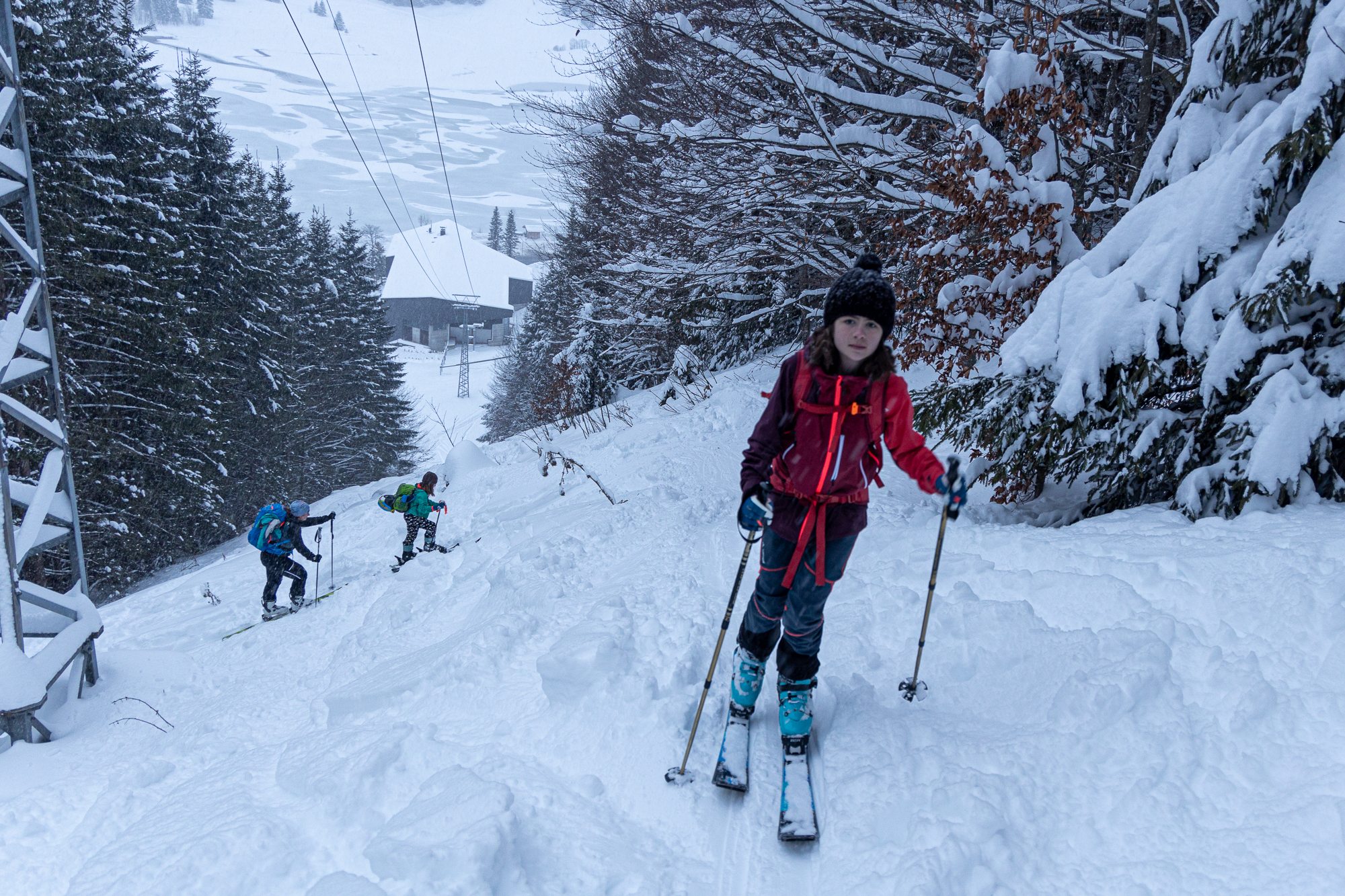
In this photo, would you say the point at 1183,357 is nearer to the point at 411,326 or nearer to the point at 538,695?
the point at 538,695

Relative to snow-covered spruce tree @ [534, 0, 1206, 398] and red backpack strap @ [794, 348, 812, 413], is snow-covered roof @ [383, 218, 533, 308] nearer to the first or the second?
snow-covered spruce tree @ [534, 0, 1206, 398]

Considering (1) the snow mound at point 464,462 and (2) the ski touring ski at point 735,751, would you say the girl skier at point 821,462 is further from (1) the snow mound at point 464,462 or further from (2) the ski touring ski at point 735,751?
(1) the snow mound at point 464,462

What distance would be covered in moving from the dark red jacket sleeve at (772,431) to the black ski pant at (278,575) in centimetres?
777

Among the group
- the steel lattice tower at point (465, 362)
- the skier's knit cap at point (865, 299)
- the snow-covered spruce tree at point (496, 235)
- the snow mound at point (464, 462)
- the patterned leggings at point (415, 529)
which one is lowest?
the steel lattice tower at point (465, 362)

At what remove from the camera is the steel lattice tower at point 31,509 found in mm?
4023

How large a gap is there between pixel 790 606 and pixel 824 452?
72 cm

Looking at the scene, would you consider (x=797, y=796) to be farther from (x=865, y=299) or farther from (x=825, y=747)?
(x=865, y=299)

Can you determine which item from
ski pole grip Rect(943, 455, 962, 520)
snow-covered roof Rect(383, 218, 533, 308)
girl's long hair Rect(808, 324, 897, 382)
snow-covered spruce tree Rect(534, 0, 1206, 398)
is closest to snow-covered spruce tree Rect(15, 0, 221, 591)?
snow-covered spruce tree Rect(534, 0, 1206, 398)

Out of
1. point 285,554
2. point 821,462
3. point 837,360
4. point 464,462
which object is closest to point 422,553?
point 285,554

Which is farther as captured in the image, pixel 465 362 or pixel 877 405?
pixel 465 362

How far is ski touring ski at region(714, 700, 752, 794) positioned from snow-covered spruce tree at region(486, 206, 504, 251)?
371 ft

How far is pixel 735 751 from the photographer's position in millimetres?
2854

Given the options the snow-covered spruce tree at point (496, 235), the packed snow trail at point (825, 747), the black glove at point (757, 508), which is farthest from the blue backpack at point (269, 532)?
the snow-covered spruce tree at point (496, 235)

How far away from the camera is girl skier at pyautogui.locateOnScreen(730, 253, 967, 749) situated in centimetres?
256
